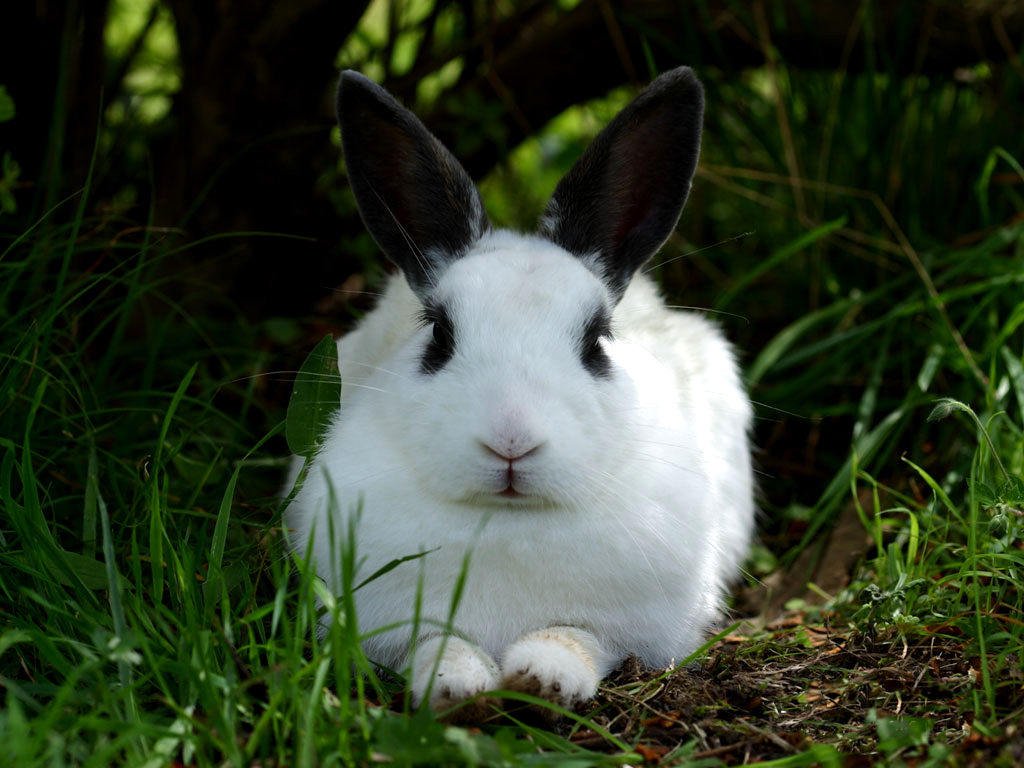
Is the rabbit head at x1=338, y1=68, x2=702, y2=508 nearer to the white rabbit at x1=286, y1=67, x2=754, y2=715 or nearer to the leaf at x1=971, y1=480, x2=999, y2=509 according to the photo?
the white rabbit at x1=286, y1=67, x2=754, y2=715

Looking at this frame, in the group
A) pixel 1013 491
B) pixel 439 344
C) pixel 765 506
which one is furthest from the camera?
pixel 765 506

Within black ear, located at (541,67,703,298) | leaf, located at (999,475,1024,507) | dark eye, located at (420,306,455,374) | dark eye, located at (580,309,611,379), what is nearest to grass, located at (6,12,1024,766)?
leaf, located at (999,475,1024,507)

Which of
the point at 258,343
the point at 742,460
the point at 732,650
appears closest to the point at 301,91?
the point at 258,343

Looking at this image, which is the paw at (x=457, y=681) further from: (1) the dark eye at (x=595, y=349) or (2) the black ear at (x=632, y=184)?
(2) the black ear at (x=632, y=184)

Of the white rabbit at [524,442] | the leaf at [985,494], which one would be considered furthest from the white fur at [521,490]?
the leaf at [985,494]

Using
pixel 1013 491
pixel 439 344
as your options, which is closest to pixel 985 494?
pixel 1013 491

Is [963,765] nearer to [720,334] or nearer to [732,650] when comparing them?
[732,650]

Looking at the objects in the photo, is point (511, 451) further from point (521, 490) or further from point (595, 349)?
point (595, 349)
